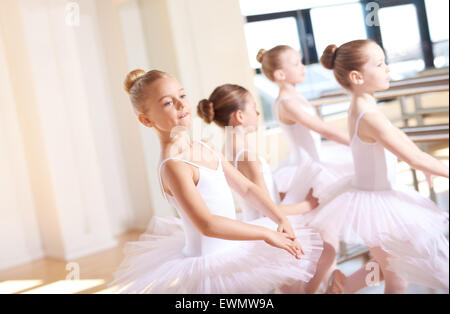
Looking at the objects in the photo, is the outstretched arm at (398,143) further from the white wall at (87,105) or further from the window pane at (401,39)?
the white wall at (87,105)

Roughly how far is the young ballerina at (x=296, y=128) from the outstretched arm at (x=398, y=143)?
0.32ft

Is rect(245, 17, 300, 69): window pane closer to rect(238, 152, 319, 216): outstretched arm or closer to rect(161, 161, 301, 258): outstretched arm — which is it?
rect(238, 152, 319, 216): outstretched arm

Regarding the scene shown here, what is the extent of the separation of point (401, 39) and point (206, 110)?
42 cm

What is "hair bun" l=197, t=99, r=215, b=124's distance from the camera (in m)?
1.01

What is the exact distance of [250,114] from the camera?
105cm

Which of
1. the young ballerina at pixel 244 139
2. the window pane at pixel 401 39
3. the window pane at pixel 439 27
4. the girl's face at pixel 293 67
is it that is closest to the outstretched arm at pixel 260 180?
the young ballerina at pixel 244 139

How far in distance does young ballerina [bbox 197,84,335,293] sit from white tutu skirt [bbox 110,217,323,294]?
0.28 feet

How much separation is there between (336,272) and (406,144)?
336 mm

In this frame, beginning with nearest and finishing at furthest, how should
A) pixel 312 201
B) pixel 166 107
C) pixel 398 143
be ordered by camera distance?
pixel 166 107
pixel 398 143
pixel 312 201

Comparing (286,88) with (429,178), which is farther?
(286,88)


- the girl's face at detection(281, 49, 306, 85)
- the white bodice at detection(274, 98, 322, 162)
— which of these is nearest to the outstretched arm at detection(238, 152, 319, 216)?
the white bodice at detection(274, 98, 322, 162)

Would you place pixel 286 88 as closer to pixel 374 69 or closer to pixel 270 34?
pixel 270 34

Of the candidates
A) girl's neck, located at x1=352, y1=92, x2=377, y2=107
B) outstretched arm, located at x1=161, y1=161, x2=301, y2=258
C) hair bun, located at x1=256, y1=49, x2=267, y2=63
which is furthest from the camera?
hair bun, located at x1=256, y1=49, x2=267, y2=63

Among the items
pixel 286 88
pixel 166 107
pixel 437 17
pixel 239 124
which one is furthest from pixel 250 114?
pixel 437 17
